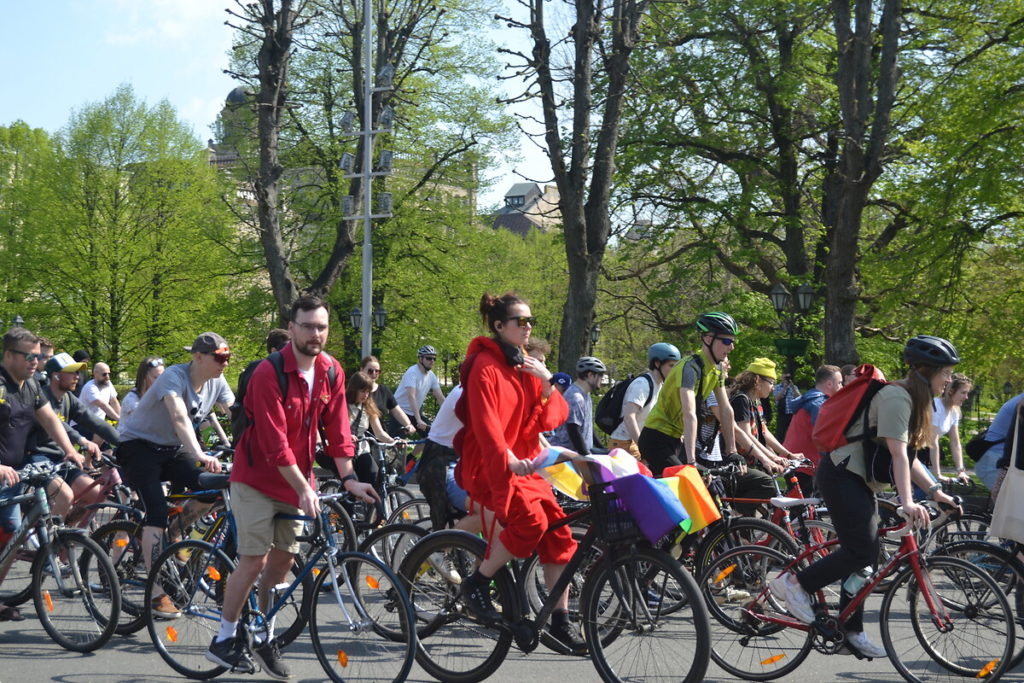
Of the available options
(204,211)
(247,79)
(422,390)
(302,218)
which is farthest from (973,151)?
(204,211)

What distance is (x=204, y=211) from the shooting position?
36.1 metres

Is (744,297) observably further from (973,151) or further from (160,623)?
(160,623)

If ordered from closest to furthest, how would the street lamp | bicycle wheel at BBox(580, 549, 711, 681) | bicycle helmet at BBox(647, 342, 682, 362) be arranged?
bicycle wheel at BBox(580, 549, 711, 681)
bicycle helmet at BBox(647, 342, 682, 362)
the street lamp

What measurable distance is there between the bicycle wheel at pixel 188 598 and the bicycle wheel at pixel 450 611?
3.22ft

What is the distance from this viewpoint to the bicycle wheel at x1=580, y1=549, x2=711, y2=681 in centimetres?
502

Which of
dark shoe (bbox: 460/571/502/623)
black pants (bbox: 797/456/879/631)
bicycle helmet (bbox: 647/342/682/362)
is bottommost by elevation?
dark shoe (bbox: 460/571/502/623)

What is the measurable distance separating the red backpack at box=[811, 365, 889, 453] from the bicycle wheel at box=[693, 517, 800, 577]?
0.77m

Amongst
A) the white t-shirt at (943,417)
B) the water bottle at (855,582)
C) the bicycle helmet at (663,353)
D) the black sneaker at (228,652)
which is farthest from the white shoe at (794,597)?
the white t-shirt at (943,417)

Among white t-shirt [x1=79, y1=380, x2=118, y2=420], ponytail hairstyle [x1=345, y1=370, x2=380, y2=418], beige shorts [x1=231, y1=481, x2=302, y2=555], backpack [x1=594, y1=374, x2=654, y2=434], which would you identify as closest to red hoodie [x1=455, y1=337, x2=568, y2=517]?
beige shorts [x1=231, y1=481, x2=302, y2=555]

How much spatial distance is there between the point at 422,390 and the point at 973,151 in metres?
10.4

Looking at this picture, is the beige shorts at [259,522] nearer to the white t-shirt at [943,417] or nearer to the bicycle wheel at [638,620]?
the bicycle wheel at [638,620]

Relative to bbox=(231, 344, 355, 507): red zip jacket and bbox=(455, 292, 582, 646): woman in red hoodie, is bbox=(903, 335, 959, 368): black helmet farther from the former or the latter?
bbox=(231, 344, 355, 507): red zip jacket

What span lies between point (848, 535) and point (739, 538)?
107 cm

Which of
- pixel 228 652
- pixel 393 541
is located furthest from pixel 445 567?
pixel 228 652
